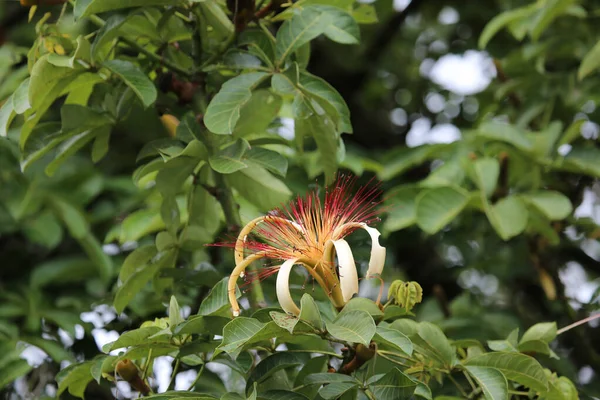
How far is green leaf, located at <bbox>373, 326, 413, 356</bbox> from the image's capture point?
1.28 metres

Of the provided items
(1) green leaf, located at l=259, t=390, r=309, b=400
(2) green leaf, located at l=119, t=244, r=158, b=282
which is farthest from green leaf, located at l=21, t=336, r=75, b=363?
(1) green leaf, located at l=259, t=390, r=309, b=400

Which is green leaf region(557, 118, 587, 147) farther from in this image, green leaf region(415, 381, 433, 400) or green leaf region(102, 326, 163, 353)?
green leaf region(102, 326, 163, 353)

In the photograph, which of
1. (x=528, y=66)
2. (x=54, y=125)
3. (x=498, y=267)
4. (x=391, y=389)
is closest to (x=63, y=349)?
(x=54, y=125)

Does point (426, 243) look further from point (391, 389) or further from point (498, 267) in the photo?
point (391, 389)

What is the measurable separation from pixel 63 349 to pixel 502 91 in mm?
1673

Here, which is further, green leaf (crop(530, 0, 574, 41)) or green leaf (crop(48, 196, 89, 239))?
green leaf (crop(48, 196, 89, 239))

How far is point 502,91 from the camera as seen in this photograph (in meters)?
2.87

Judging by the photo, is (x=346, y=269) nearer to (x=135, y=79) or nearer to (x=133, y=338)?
(x=133, y=338)

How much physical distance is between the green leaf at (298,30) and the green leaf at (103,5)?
24 cm

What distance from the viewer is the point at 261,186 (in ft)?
5.58

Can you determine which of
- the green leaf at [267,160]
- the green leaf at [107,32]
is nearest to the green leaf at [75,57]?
the green leaf at [107,32]

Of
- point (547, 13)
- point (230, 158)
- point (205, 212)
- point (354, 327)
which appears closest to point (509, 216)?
point (547, 13)

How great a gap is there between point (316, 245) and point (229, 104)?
347mm

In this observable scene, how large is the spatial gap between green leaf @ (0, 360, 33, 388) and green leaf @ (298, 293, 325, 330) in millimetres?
1111
